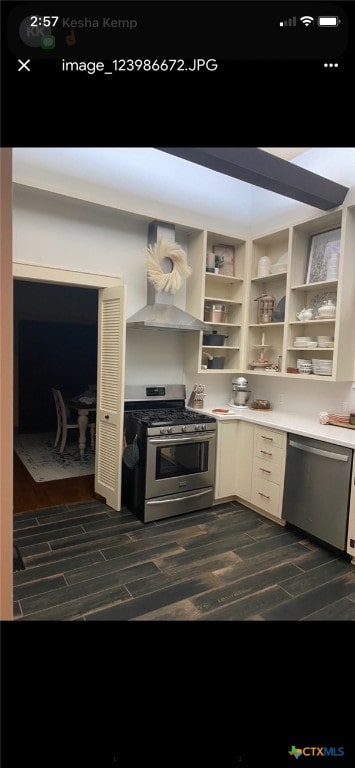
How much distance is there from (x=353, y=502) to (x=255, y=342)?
1.95 m

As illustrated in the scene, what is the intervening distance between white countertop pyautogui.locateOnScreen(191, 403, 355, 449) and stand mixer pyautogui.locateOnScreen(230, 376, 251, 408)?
11 cm

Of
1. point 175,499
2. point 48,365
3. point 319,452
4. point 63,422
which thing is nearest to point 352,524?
point 319,452

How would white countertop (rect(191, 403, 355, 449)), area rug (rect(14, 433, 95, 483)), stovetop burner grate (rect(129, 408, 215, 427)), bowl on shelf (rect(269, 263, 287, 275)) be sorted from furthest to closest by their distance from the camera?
area rug (rect(14, 433, 95, 483))
bowl on shelf (rect(269, 263, 287, 275))
stovetop burner grate (rect(129, 408, 215, 427))
white countertop (rect(191, 403, 355, 449))

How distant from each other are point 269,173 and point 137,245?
137cm

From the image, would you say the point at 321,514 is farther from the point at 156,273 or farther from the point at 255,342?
the point at 156,273

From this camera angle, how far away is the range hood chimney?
10.4 ft

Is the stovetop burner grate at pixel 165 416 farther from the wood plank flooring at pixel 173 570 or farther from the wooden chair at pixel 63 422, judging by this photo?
the wooden chair at pixel 63 422

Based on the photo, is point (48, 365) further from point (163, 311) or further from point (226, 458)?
point (226, 458)

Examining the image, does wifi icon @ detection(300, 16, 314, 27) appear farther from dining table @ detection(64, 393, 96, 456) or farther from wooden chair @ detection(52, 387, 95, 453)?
wooden chair @ detection(52, 387, 95, 453)

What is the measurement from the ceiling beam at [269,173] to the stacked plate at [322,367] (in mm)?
1238

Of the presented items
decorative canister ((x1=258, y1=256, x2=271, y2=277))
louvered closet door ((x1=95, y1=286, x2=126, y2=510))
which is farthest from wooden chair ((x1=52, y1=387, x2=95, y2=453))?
decorative canister ((x1=258, y1=256, x2=271, y2=277))
